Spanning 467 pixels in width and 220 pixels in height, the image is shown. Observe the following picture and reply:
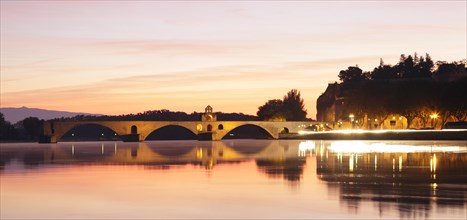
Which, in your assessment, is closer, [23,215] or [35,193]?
[23,215]

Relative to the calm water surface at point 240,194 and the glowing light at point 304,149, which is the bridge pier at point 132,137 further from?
the calm water surface at point 240,194

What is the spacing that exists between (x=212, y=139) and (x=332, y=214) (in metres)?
170

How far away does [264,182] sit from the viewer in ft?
112

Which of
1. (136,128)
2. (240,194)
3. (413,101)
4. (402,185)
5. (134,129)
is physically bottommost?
(240,194)

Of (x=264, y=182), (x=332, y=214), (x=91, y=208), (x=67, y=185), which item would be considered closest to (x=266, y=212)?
(x=332, y=214)

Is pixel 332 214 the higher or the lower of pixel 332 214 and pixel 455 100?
the lower

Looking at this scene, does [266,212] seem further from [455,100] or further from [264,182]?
[455,100]

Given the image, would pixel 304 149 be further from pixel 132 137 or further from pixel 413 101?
pixel 132 137

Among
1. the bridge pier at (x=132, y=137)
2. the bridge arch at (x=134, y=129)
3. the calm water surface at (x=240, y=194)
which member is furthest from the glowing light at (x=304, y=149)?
the bridge arch at (x=134, y=129)

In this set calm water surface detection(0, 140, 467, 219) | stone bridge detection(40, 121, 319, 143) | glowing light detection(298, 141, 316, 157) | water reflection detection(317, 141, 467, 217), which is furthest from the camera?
stone bridge detection(40, 121, 319, 143)

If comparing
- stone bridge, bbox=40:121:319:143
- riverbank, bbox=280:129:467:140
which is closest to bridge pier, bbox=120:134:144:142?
stone bridge, bbox=40:121:319:143

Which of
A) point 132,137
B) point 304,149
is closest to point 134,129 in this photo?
point 132,137

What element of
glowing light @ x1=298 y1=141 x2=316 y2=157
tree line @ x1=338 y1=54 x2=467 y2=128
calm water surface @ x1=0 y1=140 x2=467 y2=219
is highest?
tree line @ x1=338 y1=54 x2=467 y2=128

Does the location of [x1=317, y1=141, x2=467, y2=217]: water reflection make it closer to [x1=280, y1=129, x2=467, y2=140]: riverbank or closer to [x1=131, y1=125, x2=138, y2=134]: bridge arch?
[x1=280, y1=129, x2=467, y2=140]: riverbank
